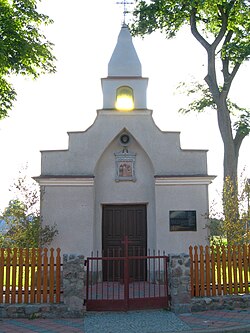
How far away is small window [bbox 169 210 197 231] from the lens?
41.2 ft

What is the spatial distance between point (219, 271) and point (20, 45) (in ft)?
34.3

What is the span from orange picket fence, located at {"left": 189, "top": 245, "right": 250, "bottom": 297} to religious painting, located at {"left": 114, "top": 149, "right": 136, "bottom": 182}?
4691mm

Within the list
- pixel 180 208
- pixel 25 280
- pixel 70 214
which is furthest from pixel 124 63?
pixel 25 280

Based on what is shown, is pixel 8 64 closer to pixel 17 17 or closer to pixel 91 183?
pixel 17 17

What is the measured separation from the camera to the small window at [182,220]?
495 inches

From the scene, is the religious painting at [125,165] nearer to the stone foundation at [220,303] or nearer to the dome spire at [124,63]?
the dome spire at [124,63]

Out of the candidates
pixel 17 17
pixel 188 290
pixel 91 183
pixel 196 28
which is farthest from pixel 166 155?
pixel 196 28

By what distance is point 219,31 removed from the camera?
1888 centimetres

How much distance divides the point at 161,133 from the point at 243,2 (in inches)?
348

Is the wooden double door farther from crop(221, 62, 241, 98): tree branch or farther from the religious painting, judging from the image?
crop(221, 62, 241, 98): tree branch

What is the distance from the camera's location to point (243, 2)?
17.2m

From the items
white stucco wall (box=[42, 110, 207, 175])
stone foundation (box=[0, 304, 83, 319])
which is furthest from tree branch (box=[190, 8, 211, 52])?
stone foundation (box=[0, 304, 83, 319])

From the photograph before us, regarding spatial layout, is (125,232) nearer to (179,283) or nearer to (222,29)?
(179,283)

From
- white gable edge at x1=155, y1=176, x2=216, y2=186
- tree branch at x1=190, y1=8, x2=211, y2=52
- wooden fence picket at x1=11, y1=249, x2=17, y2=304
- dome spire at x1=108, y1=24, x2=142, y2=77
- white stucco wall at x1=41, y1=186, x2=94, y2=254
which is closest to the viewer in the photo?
wooden fence picket at x1=11, y1=249, x2=17, y2=304
